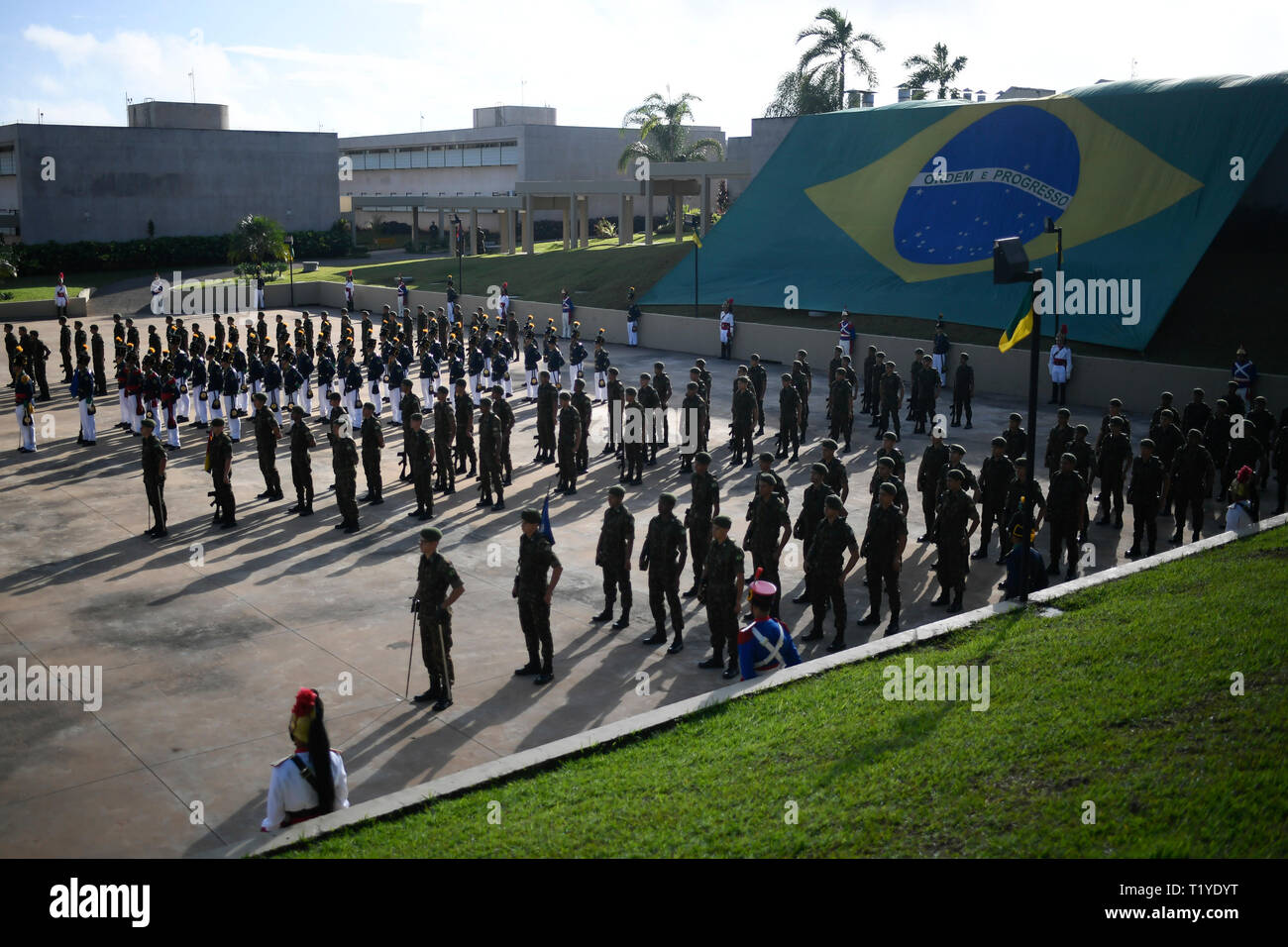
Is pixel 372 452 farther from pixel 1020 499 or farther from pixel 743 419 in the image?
pixel 1020 499

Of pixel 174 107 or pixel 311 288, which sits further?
pixel 174 107

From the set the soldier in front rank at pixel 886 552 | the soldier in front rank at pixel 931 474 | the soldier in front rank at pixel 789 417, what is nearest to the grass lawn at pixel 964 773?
the soldier in front rank at pixel 886 552

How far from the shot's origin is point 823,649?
→ 37.3ft

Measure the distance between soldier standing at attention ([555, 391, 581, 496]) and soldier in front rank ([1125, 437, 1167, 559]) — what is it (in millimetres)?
8300

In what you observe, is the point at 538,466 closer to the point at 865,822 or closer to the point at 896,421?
the point at 896,421

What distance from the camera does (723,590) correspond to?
413 inches

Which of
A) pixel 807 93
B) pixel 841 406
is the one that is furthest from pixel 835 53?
pixel 841 406

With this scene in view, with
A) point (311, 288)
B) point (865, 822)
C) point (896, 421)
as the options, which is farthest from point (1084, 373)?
point (311, 288)

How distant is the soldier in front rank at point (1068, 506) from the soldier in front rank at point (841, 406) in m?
7.06

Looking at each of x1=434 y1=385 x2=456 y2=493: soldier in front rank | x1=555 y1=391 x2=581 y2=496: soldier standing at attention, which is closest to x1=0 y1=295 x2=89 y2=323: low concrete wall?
x1=434 y1=385 x2=456 y2=493: soldier in front rank

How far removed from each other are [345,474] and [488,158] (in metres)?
63.0

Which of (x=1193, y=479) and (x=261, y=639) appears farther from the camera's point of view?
(x=1193, y=479)

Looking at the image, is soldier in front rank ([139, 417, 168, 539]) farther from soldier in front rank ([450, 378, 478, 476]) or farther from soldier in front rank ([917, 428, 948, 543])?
soldier in front rank ([917, 428, 948, 543])
